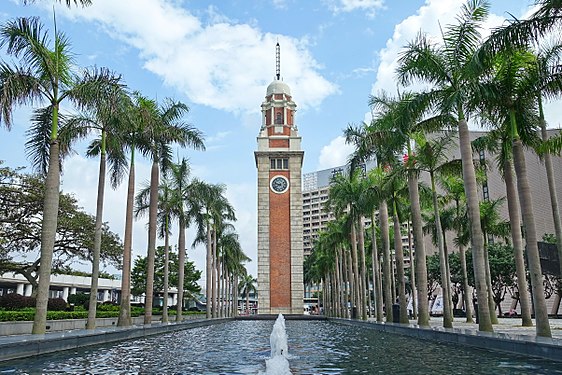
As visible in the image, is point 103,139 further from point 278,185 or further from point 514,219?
point 278,185

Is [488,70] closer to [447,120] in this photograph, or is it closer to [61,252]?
[447,120]

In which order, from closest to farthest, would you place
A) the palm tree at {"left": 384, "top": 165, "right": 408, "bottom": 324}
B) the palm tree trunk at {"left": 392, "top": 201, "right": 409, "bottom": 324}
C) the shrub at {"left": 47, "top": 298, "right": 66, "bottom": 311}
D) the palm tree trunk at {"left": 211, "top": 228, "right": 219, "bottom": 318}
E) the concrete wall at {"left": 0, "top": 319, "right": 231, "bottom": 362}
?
1. the concrete wall at {"left": 0, "top": 319, "right": 231, "bottom": 362}
2. the palm tree at {"left": 384, "top": 165, "right": 408, "bottom": 324}
3. the palm tree trunk at {"left": 392, "top": 201, "right": 409, "bottom": 324}
4. the shrub at {"left": 47, "top": 298, "right": 66, "bottom": 311}
5. the palm tree trunk at {"left": 211, "top": 228, "right": 219, "bottom": 318}

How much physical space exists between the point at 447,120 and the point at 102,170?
43.5 feet

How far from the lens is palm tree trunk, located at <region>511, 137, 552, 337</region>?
1300cm

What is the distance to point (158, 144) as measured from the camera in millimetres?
25953

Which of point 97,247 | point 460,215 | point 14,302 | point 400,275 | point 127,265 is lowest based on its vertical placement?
point 14,302

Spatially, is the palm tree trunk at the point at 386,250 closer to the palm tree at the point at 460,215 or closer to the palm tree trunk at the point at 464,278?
the palm tree at the point at 460,215

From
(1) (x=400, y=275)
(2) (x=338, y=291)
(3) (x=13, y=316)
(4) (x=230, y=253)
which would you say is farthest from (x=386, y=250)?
(4) (x=230, y=253)

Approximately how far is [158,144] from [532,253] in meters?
18.2

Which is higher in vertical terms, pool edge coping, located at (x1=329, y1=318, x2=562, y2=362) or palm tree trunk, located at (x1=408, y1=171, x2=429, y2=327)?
palm tree trunk, located at (x1=408, y1=171, x2=429, y2=327)

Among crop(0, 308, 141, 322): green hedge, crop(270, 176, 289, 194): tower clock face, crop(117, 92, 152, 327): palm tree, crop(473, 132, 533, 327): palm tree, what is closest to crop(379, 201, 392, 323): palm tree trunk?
crop(473, 132, 533, 327): palm tree

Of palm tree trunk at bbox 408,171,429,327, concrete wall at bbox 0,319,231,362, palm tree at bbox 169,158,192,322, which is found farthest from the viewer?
palm tree at bbox 169,158,192,322

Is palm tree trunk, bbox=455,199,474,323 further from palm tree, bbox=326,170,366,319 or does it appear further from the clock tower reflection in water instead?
the clock tower reflection in water

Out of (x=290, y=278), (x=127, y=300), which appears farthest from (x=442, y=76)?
(x=290, y=278)
